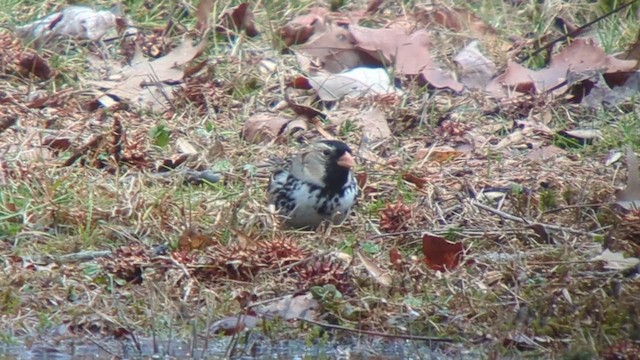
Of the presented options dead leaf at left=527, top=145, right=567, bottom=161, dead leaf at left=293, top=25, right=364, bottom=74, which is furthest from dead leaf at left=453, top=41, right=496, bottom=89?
dead leaf at left=527, top=145, right=567, bottom=161

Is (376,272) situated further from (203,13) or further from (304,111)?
(203,13)

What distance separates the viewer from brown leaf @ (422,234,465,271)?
18.4 feet

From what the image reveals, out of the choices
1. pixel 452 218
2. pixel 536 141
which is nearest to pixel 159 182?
pixel 452 218

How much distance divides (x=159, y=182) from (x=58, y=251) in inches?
32.1

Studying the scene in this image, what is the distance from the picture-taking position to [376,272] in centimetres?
540

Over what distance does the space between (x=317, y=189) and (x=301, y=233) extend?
20 cm

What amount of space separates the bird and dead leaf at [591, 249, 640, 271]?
4.12 feet

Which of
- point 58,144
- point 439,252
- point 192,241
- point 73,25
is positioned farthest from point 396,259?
point 73,25

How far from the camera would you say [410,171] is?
6617 millimetres

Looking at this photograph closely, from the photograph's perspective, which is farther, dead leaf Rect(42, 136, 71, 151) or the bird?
dead leaf Rect(42, 136, 71, 151)

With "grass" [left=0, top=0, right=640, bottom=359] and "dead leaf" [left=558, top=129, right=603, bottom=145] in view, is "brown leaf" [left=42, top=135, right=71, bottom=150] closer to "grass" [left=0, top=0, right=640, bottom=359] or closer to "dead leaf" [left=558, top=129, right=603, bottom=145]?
"grass" [left=0, top=0, right=640, bottom=359]

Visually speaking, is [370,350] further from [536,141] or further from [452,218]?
[536,141]

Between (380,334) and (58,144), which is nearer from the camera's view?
(380,334)

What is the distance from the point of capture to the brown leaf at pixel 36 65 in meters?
7.71
